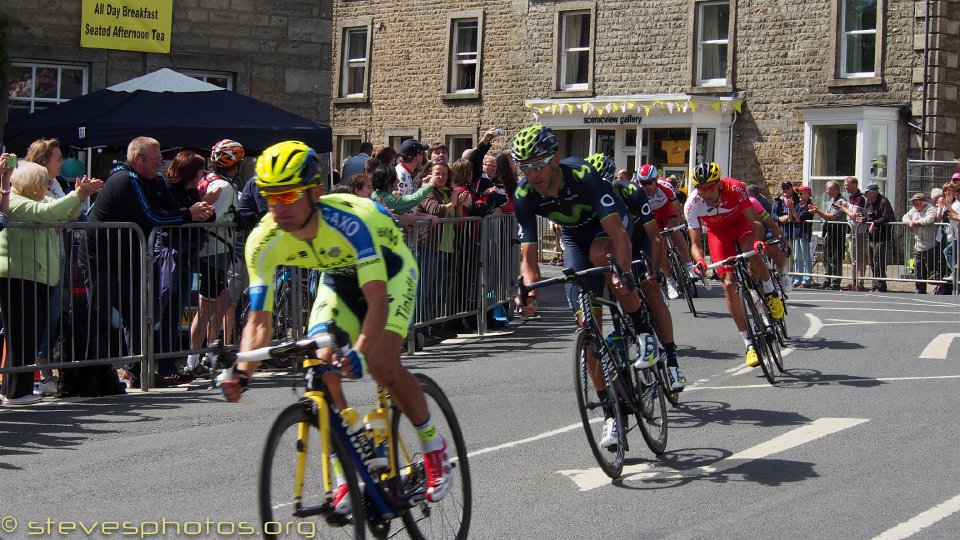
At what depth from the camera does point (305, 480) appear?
202 inches

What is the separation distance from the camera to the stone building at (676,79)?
1162 inches

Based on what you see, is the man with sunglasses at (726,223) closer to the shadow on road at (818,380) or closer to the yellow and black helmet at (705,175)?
the yellow and black helmet at (705,175)

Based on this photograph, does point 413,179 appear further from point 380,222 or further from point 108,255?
point 380,222

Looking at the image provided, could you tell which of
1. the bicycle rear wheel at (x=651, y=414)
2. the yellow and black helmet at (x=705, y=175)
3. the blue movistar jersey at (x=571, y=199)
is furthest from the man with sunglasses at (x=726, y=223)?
the bicycle rear wheel at (x=651, y=414)

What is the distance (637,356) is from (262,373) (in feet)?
15.7

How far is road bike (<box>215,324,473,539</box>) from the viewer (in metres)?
5.04

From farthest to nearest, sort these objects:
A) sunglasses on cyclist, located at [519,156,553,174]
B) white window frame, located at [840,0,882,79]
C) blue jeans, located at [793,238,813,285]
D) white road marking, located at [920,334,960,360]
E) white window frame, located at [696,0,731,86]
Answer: white window frame, located at [696,0,731,86], white window frame, located at [840,0,882,79], blue jeans, located at [793,238,813,285], white road marking, located at [920,334,960,360], sunglasses on cyclist, located at [519,156,553,174]

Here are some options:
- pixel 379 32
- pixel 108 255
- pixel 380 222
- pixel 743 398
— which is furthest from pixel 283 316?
pixel 379 32

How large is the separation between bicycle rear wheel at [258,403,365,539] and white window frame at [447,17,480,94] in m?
32.8

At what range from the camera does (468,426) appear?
29.9 feet

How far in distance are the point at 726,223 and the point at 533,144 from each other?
15.4 ft

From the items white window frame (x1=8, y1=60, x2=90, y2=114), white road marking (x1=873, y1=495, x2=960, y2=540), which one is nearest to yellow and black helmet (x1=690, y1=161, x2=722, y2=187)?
white road marking (x1=873, y1=495, x2=960, y2=540)

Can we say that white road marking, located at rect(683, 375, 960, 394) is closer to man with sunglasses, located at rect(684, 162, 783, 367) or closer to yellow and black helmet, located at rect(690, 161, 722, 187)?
man with sunglasses, located at rect(684, 162, 783, 367)

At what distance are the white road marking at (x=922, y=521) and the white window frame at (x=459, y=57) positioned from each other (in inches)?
1237
